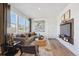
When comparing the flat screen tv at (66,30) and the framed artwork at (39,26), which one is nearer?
the framed artwork at (39,26)

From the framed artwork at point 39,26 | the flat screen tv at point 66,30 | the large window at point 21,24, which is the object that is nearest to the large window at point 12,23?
the large window at point 21,24

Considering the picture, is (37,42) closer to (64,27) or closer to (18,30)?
(18,30)

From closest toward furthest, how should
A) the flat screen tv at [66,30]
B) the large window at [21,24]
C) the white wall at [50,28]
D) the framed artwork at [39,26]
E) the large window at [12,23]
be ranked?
the large window at [12,23] < the large window at [21,24] < the framed artwork at [39,26] < the white wall at [50,28] < the flat screen tv at [66,30]

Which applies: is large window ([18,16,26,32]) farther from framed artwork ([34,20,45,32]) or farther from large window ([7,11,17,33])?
framed artwork ([34,20,45,32])

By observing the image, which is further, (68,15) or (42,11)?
(68,15)

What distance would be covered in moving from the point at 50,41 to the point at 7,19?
1.48 meters

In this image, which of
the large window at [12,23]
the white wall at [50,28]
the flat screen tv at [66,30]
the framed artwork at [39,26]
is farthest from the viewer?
the flat screen tv at [66,30]

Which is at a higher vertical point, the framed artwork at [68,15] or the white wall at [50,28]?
the framed artwork at [68,15]

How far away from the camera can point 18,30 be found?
Result: 353cm

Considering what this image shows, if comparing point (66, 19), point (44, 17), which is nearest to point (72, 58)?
point (44, 17)

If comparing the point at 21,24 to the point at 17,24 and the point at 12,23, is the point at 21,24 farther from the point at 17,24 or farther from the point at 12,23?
the point at 12,23

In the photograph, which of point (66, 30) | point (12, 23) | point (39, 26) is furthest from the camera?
point (66, 30)

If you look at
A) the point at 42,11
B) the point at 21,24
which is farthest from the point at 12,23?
the point at 42,11

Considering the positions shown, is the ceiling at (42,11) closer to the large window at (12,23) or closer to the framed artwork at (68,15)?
the large window at (12,23)
